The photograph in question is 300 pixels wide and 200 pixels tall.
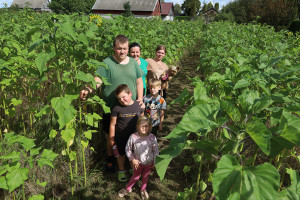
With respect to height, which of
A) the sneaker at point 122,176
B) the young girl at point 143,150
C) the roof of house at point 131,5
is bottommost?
the sneaker at point 122,176

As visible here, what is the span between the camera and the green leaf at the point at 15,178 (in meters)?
1.54

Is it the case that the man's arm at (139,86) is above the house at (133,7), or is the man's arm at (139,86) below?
below

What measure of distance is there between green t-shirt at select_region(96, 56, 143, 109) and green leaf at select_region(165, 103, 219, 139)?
1994 mm

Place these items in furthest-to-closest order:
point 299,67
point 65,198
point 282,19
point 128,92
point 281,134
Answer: point 282,19
point 128,92
point 65,198
point 299,67
point 281,134

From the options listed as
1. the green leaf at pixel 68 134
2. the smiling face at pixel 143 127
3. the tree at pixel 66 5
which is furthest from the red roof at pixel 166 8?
the green leaf at pixel 68 134

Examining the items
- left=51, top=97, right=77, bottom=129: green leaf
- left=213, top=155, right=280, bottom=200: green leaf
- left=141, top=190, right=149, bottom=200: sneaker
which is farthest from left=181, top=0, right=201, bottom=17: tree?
left=213, top=155, right=280, bottom=200: green leaf

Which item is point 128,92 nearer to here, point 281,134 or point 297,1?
point 281,134

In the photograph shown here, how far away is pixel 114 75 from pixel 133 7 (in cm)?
4299

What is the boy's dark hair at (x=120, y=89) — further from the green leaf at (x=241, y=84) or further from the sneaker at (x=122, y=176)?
the green leaf at (x=241, y=84)

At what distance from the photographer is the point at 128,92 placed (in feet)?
9.19

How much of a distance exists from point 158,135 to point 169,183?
126 centimetres

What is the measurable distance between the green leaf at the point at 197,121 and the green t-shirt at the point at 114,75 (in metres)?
1.99

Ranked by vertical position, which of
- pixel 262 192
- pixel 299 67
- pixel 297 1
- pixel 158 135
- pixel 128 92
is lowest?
pixel 158 135

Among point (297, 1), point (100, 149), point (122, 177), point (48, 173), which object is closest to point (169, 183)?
point (122, 177)
